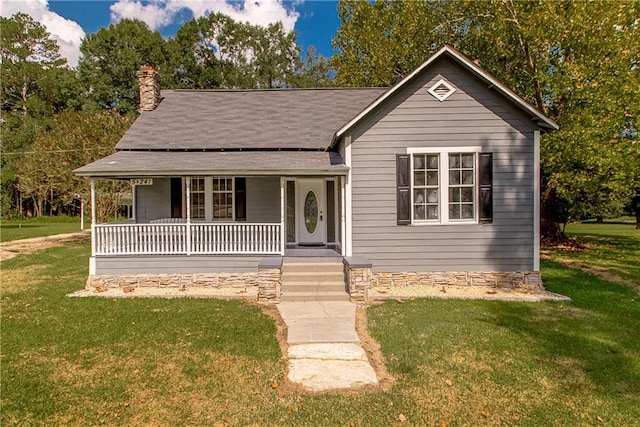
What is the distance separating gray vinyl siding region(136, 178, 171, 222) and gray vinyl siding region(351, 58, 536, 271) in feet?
19.9

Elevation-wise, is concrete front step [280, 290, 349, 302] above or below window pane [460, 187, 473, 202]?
below

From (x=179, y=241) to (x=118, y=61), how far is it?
3811 centimetres

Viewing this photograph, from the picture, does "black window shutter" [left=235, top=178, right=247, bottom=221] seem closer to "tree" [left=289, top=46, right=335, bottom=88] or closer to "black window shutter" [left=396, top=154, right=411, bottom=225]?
"black window shutter" [left=396, top=154, right=411, bottom=225]

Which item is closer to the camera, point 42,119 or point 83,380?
point 83,380

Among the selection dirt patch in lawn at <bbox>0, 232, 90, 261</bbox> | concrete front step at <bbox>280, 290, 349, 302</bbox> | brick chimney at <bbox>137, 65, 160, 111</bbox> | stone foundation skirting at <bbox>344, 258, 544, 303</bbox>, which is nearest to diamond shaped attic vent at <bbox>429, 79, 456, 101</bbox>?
stone foundation skirting at <bbox>344, 258, 544, 303</bbox>

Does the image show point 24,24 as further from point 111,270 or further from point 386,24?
point 111,270

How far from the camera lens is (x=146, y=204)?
468 inches

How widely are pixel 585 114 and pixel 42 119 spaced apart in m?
46.6

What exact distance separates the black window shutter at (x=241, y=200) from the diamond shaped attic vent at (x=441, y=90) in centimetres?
580

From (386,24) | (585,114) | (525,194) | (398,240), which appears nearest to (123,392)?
(398,240)

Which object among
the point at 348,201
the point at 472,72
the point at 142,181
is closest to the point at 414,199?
the point at 348,201

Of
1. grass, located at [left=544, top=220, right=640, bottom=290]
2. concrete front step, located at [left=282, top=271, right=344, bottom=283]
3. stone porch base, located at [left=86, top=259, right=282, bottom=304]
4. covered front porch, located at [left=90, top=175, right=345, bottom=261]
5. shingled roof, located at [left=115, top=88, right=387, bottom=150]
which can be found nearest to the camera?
concrete front step, located at [left=282, top=271, right=344, bottom=283]

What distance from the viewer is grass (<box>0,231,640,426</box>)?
3.98m

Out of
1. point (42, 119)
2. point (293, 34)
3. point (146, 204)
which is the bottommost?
point (146, 204)
